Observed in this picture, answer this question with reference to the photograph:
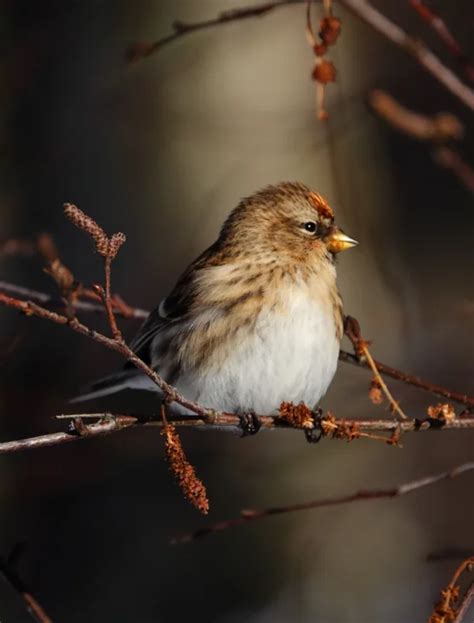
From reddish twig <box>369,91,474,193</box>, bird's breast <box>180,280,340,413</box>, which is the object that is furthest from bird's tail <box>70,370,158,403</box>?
reddish twig <box>369,91,474,193</box>

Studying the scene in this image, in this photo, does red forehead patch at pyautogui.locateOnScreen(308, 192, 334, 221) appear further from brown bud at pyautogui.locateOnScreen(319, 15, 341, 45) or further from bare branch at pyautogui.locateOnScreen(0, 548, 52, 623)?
bare branch at pyautogui.locateOnScreen(0, 548, 52, 623)

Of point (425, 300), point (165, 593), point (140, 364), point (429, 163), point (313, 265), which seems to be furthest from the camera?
point (429, 163)

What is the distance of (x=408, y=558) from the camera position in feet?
18.2

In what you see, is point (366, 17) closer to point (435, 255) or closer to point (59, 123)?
point (59, 123)

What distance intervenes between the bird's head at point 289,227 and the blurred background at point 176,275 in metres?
1.20

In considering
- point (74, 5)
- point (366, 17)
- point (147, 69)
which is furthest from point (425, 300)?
point (366, 17)

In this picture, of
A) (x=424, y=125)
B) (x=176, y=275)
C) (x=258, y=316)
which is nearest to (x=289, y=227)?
(x=258, y=316)

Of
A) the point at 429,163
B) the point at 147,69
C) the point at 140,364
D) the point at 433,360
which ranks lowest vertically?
the point at 433,360

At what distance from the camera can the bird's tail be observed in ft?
11.4

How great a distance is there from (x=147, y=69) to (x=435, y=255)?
1.89m

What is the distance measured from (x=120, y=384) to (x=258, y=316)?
648mm

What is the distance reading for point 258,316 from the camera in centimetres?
313

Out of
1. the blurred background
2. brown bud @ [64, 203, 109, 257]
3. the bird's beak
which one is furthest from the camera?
the blurred background

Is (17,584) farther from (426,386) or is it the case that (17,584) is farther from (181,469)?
(426,386)
